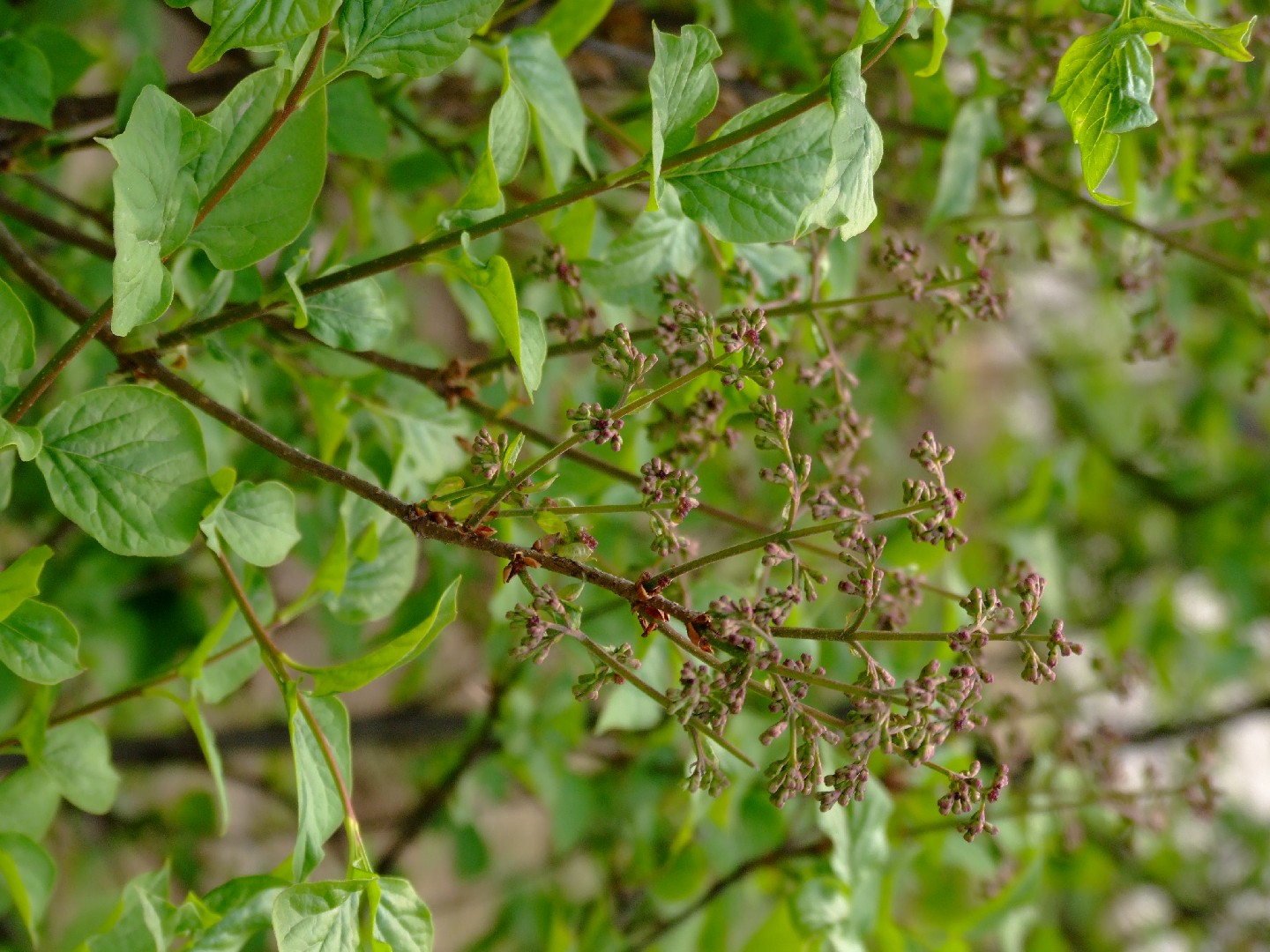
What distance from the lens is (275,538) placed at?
0.48 metres

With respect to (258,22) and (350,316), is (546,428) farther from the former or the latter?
(258,22)

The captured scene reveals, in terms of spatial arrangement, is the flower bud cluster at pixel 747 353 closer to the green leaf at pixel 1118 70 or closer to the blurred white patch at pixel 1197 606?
the green leaf at pixel 1118 70

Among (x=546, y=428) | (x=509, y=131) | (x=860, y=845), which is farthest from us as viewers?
(x=546, y=428)

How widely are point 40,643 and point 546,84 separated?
34cm

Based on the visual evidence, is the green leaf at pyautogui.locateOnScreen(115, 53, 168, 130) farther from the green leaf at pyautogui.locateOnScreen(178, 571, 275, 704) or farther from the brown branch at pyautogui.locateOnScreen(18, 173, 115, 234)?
the green leaf at pyautogui.locateOnScreen(178, 571, 275, 704)

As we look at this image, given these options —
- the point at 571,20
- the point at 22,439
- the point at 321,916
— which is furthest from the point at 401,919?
the point at 571,20

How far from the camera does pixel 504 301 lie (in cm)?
43

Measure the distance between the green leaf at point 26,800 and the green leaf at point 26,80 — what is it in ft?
1.06

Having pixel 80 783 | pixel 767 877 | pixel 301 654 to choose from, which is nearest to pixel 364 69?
pixel 80 783

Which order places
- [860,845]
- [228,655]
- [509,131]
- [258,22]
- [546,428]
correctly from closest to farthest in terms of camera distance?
[258,22] → [509,131] → [228,655] → [860,845] → [546,428]

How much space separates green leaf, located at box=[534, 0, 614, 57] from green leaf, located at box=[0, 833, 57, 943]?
480 mm

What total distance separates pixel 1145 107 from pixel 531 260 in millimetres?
274

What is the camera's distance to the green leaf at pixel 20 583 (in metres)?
0.43

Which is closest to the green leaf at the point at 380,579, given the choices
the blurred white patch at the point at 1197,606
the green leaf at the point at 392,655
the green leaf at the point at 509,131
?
the green leaf at the point at 392,655
